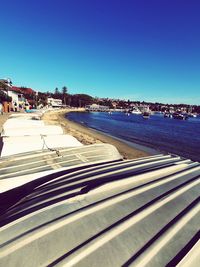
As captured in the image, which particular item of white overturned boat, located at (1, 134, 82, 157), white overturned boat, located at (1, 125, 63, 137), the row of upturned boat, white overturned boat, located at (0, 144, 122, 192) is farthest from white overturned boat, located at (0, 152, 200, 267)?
white overturned boat, located at (1, 125, 63, 137)

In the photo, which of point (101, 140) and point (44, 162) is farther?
point (101, 140)

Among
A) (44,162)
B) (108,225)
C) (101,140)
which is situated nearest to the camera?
(108,225)

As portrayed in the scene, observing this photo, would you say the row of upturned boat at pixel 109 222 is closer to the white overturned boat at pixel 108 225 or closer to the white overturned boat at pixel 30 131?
the white overturned boat at pixel 108 225

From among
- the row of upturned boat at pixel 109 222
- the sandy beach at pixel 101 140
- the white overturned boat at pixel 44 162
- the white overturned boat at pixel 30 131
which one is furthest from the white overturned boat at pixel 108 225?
the sandy beach at pixel 101 140

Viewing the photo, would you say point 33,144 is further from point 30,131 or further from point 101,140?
point 101,140

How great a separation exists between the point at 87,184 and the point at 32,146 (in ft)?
20.1

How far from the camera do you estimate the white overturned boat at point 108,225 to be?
2068 millimetres

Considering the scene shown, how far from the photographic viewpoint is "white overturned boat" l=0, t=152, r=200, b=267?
207 centimetres

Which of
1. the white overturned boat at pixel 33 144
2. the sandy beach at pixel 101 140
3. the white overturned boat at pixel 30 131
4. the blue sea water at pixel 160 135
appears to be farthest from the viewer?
the blue sea water at pixel 160 135

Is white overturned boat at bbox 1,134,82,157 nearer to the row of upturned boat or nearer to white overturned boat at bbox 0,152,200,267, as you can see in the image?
the row of upturned boat

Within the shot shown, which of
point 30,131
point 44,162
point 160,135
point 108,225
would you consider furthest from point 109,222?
point 160,135

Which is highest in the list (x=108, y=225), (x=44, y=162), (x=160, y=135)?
(x=108, y=225)

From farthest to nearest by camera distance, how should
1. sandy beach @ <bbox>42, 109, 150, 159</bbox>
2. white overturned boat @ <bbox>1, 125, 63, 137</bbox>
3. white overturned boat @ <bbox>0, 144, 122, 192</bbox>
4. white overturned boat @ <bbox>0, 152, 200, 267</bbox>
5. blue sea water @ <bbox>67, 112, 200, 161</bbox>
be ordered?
blue sea water @ <bbox>67, 112, 200, 161</bbox>
sandy beach @ <bbox>42, 109, 150, 159</bbox>
white overturned boat @ <bbox>1, 125, 63, 137</bbox>
white overturned boat @ <bbox>0, 144, 122, 192</bbox>
white overturned boat @ <bbox>0, 152, 200, 267</bbox>

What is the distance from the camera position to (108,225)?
2.57 m
